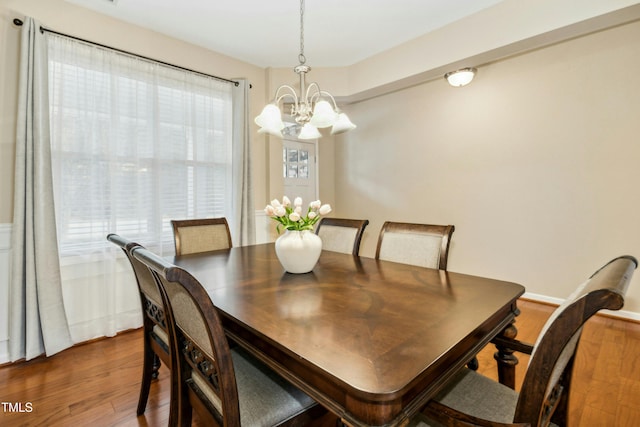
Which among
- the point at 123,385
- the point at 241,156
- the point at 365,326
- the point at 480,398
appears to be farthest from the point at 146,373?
the point at 241,156

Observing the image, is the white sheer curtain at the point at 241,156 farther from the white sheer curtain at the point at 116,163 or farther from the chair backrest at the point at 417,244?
the chair backrest at the point at 417,244

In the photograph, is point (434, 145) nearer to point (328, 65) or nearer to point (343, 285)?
point (328, 65)

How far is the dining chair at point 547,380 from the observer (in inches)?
24.5

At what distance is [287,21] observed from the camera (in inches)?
102

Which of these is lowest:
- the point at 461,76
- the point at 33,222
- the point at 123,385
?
the point at 123,385

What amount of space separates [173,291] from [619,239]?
3348mm

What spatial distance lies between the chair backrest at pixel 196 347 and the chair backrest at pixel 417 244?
1.30 m

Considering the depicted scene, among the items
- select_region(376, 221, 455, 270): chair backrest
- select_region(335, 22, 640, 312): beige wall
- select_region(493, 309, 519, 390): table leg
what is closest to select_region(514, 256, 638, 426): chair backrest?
select_region(493, 309, 519, 390): table leg

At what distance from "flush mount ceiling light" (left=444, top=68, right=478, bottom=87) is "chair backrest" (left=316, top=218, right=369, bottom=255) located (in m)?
1.93

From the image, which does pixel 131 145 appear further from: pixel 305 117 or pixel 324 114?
pixel 324 114

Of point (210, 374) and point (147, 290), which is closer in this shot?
point (210, 374)

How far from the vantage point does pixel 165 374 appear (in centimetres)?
189

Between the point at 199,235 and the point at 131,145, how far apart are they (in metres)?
1.02

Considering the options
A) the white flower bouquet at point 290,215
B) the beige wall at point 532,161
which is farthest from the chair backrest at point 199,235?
the beige wall at point 532,161
